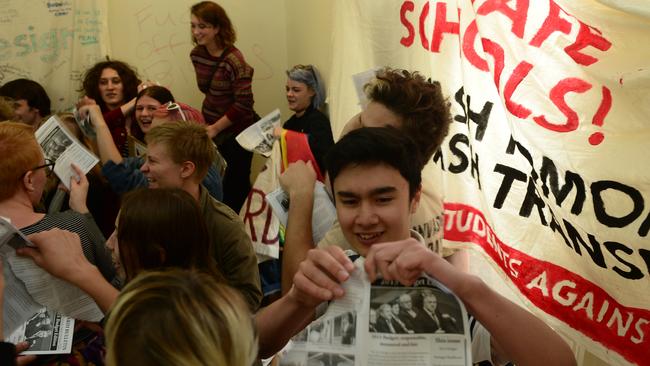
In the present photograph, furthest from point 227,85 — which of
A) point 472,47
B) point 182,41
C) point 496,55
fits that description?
point 496,55

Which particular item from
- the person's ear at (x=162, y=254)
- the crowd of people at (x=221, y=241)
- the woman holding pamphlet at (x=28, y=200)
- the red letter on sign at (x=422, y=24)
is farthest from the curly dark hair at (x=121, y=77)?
the person's ear at (x=162, y=254)

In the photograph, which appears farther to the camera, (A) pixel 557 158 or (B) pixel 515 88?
(B) pixel 515 88

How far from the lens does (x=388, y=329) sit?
1134 mm

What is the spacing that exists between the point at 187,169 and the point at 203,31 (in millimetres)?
2120

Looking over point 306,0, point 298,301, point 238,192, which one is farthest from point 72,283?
point 306,0

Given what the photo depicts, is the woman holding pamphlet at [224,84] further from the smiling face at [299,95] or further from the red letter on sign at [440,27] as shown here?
the red letter on sign at [440,27]

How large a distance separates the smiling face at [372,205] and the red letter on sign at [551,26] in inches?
25.5

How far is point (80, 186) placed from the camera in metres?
2.96

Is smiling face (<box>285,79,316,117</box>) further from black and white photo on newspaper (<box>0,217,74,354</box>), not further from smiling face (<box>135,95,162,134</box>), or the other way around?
black and white photo on newspaper (<box>0,217,74,354</box>)

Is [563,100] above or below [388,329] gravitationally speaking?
above

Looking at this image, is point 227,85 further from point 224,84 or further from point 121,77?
point 121,77

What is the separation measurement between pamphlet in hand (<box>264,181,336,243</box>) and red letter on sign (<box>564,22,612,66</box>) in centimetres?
79

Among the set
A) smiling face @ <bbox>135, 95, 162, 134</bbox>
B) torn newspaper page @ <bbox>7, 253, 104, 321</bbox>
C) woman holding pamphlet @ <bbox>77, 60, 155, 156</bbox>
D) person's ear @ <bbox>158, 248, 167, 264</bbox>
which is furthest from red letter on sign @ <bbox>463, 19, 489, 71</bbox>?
woman holding pamphlet @ <bbox>77, 60, 155, 156</bbox>

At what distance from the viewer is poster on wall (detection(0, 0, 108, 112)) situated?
4.80 meters
